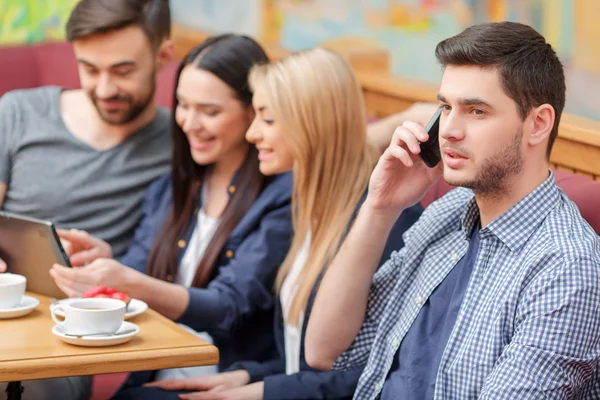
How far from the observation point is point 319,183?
82.1 inches

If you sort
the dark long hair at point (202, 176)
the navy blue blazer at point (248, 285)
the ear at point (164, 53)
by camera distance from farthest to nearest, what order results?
the ear at point (164, 53) < the dark long hair at point (202, 176) < the navy blue blazer at point (248, 285)

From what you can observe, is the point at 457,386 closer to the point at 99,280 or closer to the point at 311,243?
the point at 311,243

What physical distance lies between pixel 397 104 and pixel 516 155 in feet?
4.17

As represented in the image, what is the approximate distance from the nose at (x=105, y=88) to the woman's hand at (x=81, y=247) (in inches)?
17.4

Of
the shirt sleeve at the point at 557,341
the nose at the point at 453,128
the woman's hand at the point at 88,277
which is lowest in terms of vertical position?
the woman's hand at the point at 88,277

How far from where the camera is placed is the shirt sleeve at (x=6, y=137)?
2.61 metres

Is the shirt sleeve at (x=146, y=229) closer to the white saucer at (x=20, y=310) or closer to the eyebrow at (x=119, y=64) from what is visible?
the eyebrow at (x=119, y=64)

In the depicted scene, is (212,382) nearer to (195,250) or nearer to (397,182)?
(195,250)

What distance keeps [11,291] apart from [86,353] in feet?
0.91

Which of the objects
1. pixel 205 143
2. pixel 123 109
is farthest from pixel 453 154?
pixel 123 109

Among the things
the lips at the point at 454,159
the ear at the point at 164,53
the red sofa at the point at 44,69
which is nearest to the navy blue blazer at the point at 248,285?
the ear at the point at 164,53

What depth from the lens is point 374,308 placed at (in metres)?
1.88

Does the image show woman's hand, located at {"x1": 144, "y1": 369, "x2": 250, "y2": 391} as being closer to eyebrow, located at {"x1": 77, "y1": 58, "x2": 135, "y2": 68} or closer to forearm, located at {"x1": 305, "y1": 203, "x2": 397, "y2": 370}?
forearm, located at {"x1": 305, "y1": 203, "x2": 397, "y2": 370}

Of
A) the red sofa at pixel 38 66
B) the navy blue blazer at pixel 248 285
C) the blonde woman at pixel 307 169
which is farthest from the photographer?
the red sofa at pixel 38 66
